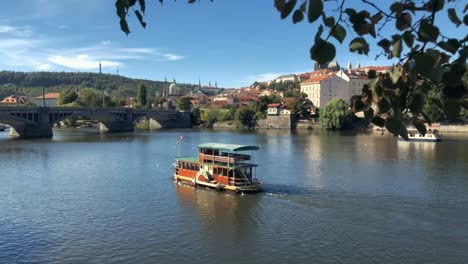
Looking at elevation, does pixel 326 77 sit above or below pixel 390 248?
above

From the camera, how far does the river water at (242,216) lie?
1442 cm

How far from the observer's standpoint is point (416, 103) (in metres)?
2.01

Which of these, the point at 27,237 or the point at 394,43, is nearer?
the point at 394,43

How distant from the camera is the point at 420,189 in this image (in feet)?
78.1

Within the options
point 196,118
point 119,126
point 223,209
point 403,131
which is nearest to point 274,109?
point 196,118

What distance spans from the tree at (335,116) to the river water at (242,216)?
50.8 metres

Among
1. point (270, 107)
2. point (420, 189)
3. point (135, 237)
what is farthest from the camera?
point (270, 107)

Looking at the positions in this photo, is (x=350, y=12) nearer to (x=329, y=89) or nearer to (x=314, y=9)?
(x=314, y=9)

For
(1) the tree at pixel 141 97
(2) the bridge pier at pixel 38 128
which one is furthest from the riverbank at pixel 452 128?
(1) the tree at pixel 141 97

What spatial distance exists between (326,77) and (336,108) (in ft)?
85.5

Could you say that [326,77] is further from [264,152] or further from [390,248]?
[390,248]

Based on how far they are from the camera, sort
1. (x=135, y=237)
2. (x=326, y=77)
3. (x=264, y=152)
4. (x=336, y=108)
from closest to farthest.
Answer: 1. (x=135, y=237)
2. (x=264, y=152)
3. (x=336, y=108)
4. (x=326, y=77)

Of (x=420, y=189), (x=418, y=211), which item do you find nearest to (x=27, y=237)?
(x=418, y=211)

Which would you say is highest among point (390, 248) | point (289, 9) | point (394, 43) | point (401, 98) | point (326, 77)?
point (326, 77)
